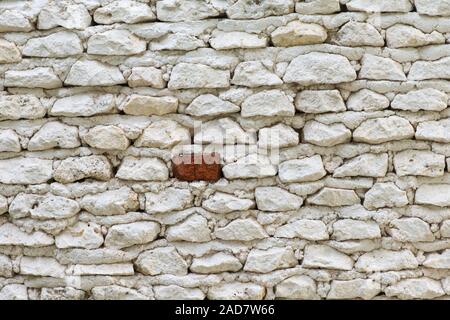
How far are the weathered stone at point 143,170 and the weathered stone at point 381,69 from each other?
0.88 metres

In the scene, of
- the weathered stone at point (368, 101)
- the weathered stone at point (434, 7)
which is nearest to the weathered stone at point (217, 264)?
the weathered stone at point (368, 101)

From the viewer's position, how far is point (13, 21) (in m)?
2.04

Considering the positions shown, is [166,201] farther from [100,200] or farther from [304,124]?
[304,124]

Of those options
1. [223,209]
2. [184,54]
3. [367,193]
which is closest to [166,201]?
[223,209]

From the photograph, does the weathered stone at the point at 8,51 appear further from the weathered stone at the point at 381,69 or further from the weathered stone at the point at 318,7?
the weathered stone at the point at 381,69

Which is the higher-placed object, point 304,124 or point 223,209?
point 304,124

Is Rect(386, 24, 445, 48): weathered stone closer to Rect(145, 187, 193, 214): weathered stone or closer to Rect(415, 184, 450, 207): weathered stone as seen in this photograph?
Rect(415, 184, 450, 207): weathered stone

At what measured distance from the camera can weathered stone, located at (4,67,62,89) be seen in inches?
79.9

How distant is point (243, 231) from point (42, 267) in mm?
833

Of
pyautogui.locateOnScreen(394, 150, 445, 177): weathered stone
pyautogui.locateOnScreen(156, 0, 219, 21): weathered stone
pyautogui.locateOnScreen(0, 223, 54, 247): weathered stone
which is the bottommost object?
pyautogui.locateOnScreen(0, 223, 54, 247): weathered stone

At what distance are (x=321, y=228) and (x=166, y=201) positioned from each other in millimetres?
621

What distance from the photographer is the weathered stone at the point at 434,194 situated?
1.97m

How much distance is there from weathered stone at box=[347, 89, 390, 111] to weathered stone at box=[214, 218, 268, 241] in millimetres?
596

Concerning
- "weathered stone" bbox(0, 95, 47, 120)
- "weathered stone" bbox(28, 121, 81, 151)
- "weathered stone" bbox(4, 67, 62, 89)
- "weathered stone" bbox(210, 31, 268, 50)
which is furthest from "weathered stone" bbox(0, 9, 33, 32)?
"weathered stone" bbox(210, 31, 268, 50)
